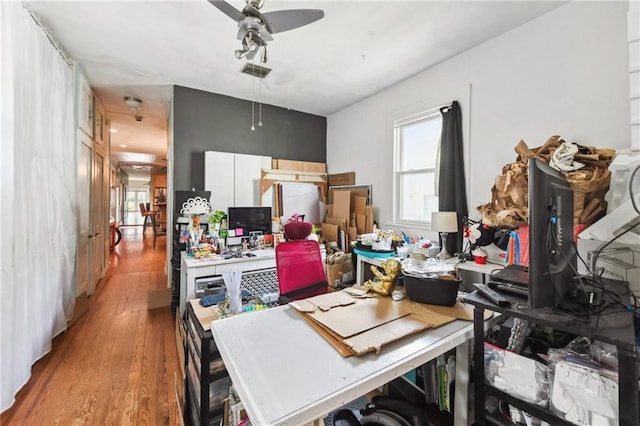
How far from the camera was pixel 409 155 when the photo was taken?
353 cm

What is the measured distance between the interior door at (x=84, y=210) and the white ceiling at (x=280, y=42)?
902 millimetres

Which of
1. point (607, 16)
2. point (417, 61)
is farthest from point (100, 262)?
point (607, 16)

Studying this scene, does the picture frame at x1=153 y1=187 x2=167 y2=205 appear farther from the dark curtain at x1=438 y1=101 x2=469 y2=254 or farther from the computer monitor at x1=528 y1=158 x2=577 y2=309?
the computer monitor at x1=528 y1=158 x2=577 y2=309

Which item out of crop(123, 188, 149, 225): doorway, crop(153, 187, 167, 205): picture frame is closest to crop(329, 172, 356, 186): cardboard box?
crop(153, 187, 167, 205): picture frame

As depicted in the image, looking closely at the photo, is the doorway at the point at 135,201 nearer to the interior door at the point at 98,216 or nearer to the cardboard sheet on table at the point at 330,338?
the interior door at the point at 98,216

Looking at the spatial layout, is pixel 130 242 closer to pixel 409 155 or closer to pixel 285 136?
pixel 285 136

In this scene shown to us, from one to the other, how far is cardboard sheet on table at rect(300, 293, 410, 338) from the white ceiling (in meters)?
2.24

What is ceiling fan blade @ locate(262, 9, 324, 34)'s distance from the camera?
5.53 ft

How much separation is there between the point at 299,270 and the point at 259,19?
1.72m

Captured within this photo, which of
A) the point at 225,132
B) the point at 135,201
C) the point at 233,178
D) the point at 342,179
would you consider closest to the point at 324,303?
the point at 233,178

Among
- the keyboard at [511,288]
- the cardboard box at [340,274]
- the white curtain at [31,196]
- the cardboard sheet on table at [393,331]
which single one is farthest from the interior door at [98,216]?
the keyboard at [511,288]

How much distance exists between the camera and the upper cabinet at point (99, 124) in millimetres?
3903

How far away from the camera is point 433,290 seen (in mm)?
1386

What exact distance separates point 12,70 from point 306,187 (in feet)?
10.8
